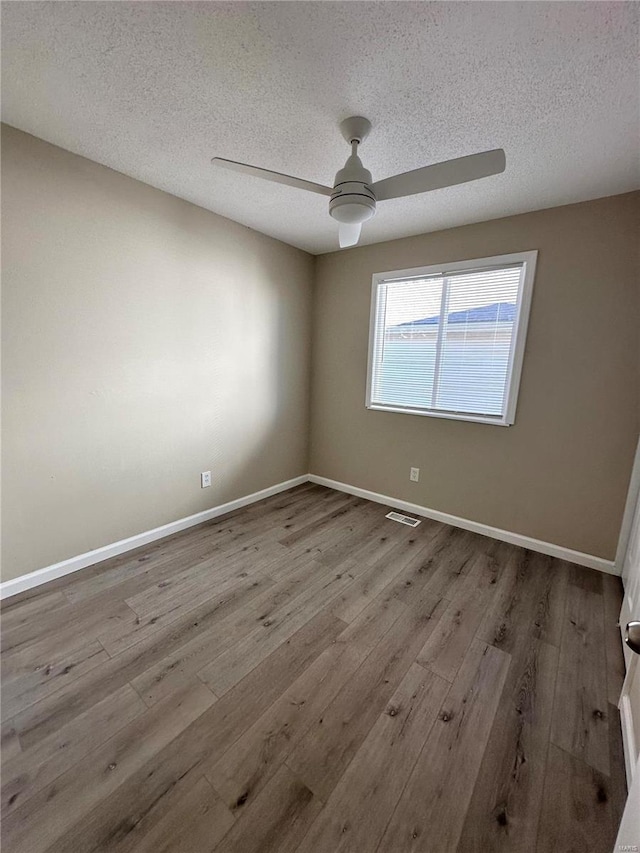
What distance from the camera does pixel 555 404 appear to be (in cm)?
240

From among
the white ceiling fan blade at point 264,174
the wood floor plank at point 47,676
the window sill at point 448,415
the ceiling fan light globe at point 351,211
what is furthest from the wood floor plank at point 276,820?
the window sill at point 448,415

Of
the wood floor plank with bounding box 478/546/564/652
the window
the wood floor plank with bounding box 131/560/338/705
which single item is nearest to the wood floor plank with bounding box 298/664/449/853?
the wood floor plank with bounding box 478/546/564/652

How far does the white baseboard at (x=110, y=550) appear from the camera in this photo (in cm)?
194

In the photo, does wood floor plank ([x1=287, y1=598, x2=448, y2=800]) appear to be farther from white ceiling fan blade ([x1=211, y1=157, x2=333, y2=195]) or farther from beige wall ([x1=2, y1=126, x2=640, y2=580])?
white ceiling fan blade ([x1=211, y1=157, x2=333, y2=195])

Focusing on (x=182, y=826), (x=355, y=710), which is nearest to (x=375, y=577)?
(x=355, y=710)

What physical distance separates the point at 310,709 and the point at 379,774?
318mm

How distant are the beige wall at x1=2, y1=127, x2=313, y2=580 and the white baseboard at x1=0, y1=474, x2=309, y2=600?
0.05 metres

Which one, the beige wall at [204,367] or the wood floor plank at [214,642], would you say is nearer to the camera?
the wood floor plank at [214,642]

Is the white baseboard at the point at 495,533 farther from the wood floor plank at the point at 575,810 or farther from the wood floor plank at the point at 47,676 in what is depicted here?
the wood floor plank at the point at 47,676

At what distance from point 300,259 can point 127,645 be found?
3.35 meters

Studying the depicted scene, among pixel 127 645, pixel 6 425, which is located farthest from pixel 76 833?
pixel 6 425

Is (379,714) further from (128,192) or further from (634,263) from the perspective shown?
(128,192)

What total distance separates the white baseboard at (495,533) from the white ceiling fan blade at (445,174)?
241 cm

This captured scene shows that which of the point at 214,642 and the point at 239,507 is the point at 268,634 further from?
the point at 239,507
